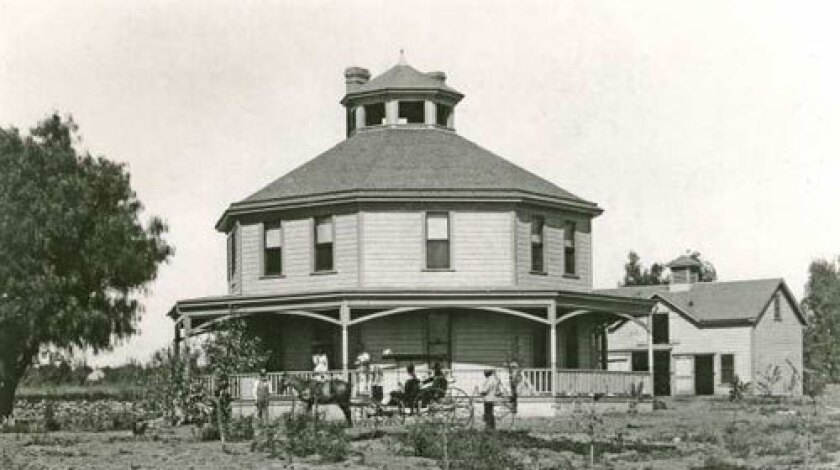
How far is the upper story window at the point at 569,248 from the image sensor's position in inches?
1587

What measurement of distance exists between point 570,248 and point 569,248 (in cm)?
5

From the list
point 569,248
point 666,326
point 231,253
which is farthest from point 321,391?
point 666,326

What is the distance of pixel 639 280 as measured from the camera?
98.5m

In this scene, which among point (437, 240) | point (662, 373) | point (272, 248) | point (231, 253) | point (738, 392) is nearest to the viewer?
point (437, 240)

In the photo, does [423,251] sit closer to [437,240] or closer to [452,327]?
[437,240]

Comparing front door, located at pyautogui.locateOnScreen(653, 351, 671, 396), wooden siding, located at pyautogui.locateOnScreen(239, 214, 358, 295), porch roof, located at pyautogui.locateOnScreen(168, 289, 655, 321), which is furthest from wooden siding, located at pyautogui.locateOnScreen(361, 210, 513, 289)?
front door, located at pyautogui.locateOnScreen(653, 351, 671, 396)

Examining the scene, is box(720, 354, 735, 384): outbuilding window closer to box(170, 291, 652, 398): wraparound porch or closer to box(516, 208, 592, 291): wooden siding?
box(516, 208, 592, 291): wooden siding

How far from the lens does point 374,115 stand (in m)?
44.3

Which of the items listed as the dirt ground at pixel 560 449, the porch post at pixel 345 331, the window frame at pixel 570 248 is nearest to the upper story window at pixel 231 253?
the porch post at pixel 345 331

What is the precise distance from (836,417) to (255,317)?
56.7 ft

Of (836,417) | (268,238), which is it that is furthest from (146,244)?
(836,417)

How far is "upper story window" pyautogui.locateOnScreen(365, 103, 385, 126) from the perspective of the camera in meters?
44.1

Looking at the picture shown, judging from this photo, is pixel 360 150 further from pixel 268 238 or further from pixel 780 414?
pixel 780 414

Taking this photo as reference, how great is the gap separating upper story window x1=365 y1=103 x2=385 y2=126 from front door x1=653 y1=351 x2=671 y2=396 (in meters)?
22.0
